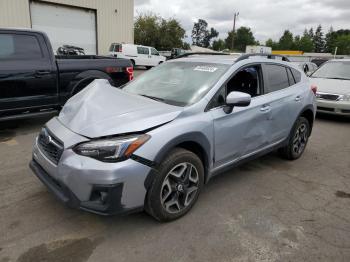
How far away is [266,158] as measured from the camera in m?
5.04

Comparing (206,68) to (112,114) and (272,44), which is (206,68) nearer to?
(112,114)

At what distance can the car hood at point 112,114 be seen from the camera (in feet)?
8.82

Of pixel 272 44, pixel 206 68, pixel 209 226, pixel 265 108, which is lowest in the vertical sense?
pixel 209 226

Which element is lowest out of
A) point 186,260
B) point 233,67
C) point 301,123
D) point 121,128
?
point 186,260

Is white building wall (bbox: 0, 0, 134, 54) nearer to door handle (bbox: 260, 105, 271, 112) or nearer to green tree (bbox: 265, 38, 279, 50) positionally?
door handle (bbox: 260, 105, 271, 112)

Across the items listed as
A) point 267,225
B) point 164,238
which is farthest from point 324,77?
point 164,238

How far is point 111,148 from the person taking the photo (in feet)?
8.39

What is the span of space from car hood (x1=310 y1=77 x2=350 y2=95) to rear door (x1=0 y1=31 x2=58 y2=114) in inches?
254

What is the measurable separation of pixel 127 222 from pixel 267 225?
1.40 m

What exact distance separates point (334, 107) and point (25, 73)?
7.12 metres

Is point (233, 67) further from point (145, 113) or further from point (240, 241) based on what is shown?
point (240, 241)

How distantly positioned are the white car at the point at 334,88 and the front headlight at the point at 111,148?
6.87m

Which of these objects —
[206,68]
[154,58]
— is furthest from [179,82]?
[154,58]

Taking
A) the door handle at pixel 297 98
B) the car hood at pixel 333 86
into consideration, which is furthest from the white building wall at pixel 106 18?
the door handle at pixel 297 98
